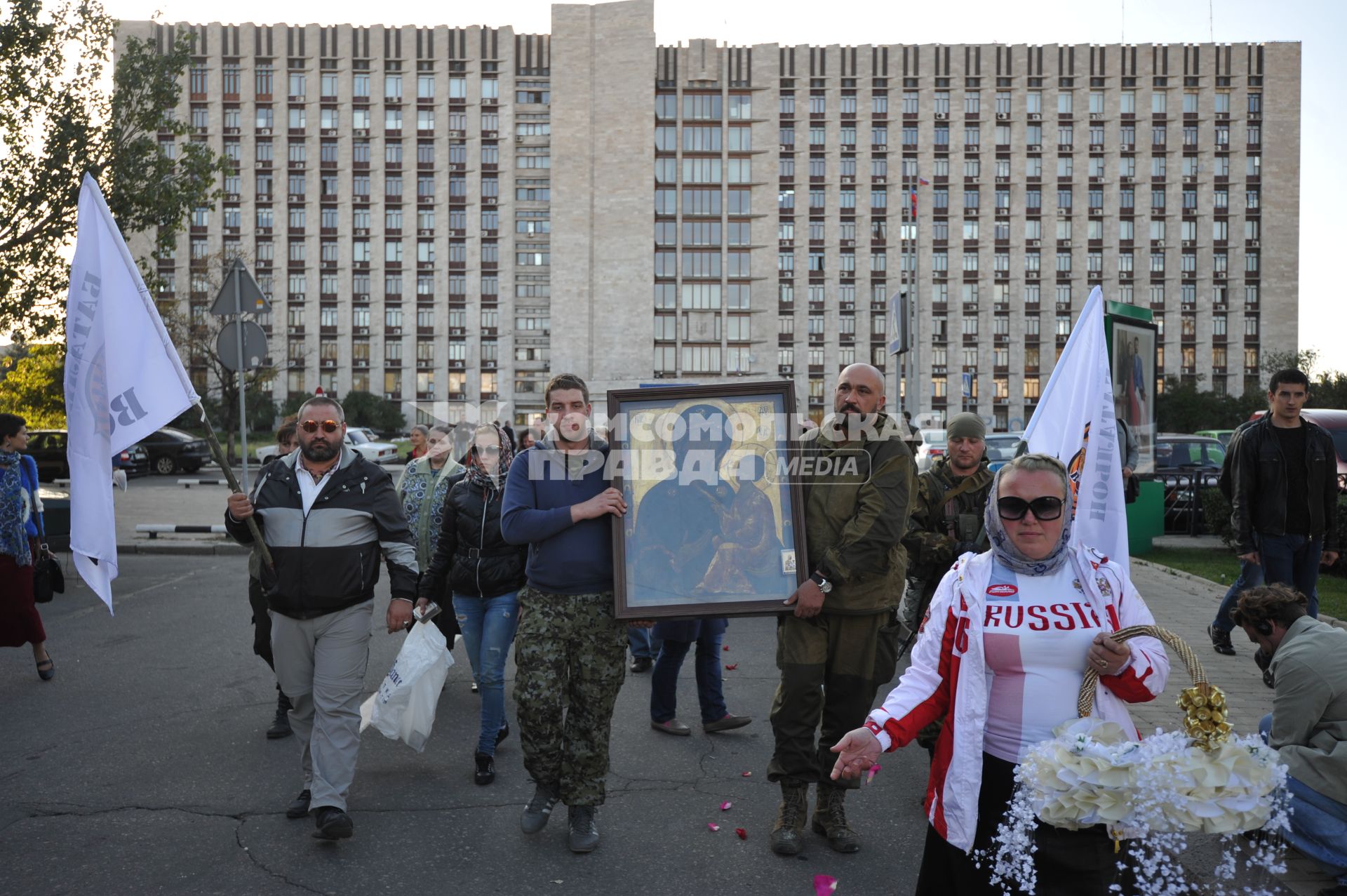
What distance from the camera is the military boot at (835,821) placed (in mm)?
4316

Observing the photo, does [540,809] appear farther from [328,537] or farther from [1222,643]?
[1222,643]

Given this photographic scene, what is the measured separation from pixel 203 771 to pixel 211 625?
4492 mm

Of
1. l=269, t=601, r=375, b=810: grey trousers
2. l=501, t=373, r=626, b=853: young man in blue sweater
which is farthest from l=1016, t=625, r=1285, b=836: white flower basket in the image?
l=269, t=601, r=375, b=810: grey trousers

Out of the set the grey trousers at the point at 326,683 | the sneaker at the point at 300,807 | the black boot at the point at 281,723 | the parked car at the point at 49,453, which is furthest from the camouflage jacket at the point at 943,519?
the parked car at the point at 49,453

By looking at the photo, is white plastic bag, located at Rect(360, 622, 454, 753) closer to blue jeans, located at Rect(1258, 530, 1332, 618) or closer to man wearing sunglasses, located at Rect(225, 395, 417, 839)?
man wearing sunglasses, located at Rect(225, 395, 417, 839)

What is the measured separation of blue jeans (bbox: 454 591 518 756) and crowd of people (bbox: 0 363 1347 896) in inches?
0.6

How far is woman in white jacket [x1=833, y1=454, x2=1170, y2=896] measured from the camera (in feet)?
8.64

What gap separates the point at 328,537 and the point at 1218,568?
11.9 meters

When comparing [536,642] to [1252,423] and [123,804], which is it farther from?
[1252,423]

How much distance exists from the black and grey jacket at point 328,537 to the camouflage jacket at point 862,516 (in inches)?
77.8

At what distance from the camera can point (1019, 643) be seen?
8.75 ft

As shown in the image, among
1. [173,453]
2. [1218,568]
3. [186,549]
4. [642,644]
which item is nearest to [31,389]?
[173,453]

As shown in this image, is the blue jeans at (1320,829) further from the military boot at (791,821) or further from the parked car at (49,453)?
the parked car at (49,453)

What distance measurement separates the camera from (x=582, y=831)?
14.4 ft
